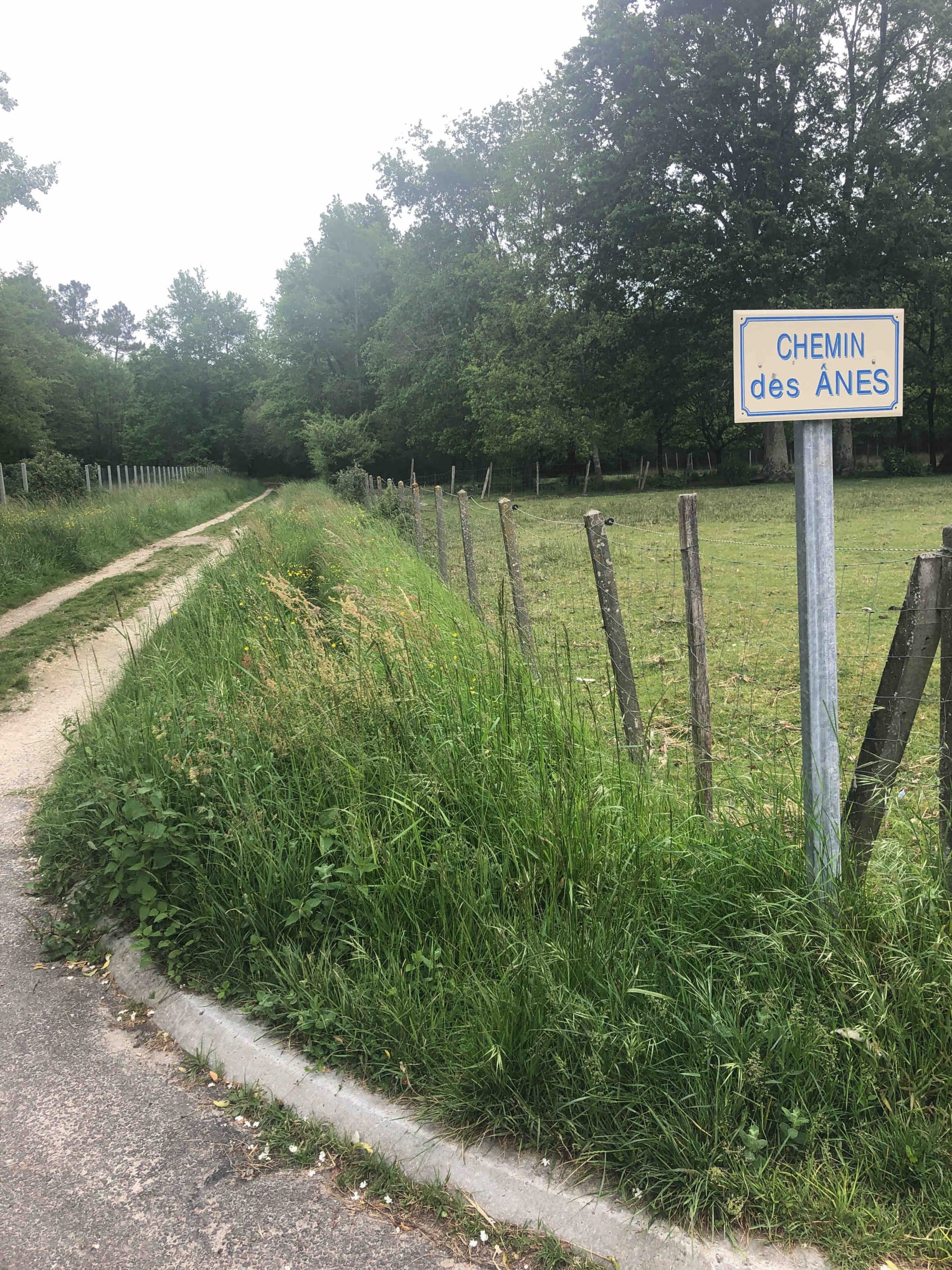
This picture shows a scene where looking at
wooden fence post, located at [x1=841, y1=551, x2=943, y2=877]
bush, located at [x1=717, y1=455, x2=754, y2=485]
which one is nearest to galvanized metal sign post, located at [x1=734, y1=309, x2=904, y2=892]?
wooden fence post, located at [x1=841, y1=551, x2=943, y2=877]

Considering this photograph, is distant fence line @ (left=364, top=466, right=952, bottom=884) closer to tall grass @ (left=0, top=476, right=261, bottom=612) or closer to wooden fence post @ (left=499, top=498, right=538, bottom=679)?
wooden fence post @ (left=499, top=498, right=538, bottom=679)

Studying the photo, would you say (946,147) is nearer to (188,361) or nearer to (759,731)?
(759,731)

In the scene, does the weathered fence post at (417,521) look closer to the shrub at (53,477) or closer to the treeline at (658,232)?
the shrub at (53,477)

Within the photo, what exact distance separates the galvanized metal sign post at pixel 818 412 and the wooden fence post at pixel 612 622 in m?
1.20

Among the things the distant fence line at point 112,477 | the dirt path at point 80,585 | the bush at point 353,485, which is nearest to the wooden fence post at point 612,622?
the dirt path at point 80,585

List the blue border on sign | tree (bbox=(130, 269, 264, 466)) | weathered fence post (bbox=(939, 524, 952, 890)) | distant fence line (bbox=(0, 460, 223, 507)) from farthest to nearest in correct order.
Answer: tree (bbox=(130, 269, 264, 466)) → distant fence line (bbox=(0, 460, 223, 507)) → weathered fence post (bbox=(939, 524, 952, 890)) → the blue border on sign

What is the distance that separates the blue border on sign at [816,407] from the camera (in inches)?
108

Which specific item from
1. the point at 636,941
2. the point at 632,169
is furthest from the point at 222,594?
the point at 632,169

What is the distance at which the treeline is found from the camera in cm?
3197

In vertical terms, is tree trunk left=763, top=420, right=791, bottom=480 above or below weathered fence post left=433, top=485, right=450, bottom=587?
above

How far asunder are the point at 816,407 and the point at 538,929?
77.9 inches

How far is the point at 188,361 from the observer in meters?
81.3

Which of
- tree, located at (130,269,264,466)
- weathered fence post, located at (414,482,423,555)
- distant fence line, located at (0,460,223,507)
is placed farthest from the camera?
tree, located at (130,269,264,466)

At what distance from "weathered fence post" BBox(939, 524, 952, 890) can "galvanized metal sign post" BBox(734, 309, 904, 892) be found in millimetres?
346
